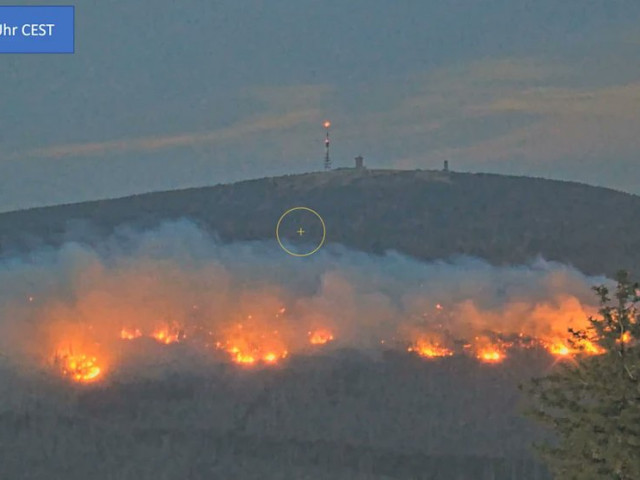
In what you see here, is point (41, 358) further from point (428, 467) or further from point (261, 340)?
point (428, 467)

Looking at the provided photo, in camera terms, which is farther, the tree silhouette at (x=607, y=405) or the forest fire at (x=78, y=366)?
the forest fire at (x=78, y=366)

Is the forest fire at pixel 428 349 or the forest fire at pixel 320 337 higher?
the forest fire at pixel 320 337

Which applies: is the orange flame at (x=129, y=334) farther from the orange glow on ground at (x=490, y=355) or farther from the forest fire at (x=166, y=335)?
the orange glow on ground at (x=490, y=355)

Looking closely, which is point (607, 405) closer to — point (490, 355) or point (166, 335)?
point (166, 335)

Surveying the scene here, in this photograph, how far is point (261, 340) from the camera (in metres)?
165

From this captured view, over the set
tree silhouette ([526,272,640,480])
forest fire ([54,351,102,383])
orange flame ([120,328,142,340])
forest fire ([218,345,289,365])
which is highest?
orange flame ([120,328,142,340])

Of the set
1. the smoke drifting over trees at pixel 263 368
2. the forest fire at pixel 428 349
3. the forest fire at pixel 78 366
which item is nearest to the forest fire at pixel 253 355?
the smoke drifting over trees at pixel 263 368

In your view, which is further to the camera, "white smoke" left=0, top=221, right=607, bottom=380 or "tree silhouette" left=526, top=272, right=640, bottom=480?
"white smoke" left=0, top=221, right=607, bottom=380

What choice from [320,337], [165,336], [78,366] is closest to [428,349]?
[320,337]

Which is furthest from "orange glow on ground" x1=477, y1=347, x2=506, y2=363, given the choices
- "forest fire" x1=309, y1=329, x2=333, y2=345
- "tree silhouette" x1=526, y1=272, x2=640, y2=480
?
"tree silhouette" x1=526, y1=272, x2=640, y2=480

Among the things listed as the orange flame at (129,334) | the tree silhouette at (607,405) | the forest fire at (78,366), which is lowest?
the tree silhouette at (607,405)

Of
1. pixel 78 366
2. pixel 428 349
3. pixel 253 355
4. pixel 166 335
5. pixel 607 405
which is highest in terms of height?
pixel 166 335

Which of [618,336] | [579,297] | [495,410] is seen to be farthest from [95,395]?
[618,336]

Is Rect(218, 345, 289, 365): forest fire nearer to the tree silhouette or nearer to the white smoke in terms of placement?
the white smoke
